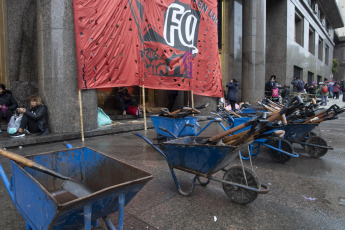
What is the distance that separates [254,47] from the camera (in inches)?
620

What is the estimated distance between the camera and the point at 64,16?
6.65 meters

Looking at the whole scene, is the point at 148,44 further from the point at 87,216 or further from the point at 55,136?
the point at 87,216

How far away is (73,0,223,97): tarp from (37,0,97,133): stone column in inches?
9.2

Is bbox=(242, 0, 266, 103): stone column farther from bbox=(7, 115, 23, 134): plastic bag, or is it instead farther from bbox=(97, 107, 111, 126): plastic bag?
bbox=(7, 115, 23, 134): plastic bag

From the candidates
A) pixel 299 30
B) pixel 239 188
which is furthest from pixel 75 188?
pixel 299 30

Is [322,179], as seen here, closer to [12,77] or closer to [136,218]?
[136,218]

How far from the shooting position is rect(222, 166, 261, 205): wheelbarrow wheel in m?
3.00

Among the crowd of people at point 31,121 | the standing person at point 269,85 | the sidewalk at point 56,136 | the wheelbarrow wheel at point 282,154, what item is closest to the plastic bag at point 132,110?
the sidewalk at point 56,136

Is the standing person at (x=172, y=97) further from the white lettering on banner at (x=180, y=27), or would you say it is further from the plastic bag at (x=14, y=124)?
the plastic bag at (x=14, y=124)

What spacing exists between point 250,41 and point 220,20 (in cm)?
234

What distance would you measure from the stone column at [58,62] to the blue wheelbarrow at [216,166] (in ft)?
14.6

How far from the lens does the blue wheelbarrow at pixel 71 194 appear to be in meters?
1.59

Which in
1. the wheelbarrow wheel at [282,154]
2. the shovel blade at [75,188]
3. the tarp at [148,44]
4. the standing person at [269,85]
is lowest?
the wheelbarrow wheel at [282,154]

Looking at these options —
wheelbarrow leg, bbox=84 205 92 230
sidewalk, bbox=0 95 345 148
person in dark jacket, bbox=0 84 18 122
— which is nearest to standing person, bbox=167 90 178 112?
sidewalk, bbox=0 95 345 148
